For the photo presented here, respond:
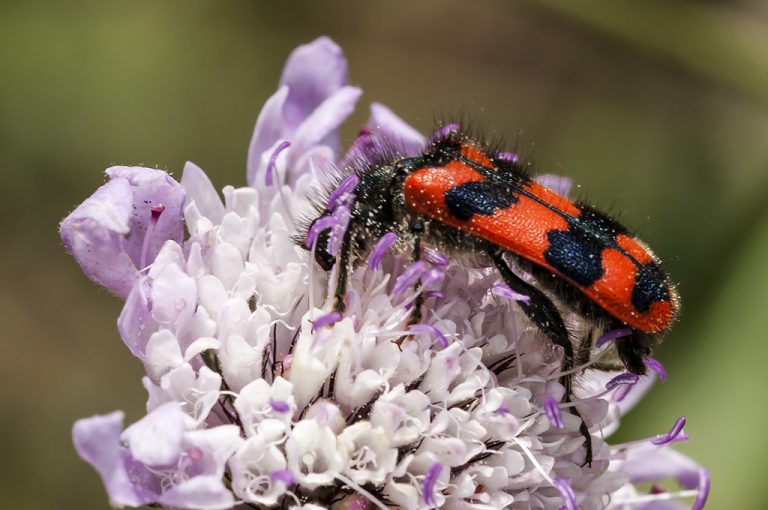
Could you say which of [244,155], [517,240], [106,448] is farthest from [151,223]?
[244,155]

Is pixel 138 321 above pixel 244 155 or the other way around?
above

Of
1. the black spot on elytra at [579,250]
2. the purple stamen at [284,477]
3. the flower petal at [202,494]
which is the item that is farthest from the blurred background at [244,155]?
the flower petal at [202,494]

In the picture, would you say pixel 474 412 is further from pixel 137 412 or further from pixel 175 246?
pixel 137 412

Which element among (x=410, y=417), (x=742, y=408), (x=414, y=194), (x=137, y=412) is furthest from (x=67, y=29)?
(x=742, y=408)

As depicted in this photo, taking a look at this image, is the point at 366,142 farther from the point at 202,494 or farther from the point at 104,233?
the point at 202,494

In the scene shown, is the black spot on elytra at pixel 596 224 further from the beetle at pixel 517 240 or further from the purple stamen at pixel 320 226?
the purple stamen at pixel 320 226
